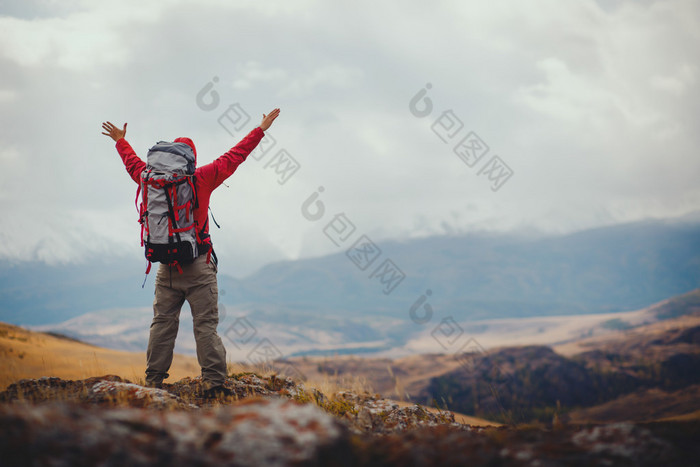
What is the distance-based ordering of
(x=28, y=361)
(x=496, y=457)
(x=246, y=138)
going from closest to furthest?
1. (x=496, y=457)
2. (x=246, y=138)
3. (x=28, y=361)

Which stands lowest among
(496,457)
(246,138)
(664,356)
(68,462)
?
(664,356)

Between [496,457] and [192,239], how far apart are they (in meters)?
4.39

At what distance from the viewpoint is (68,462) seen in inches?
96.1

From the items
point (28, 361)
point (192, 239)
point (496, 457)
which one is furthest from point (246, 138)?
point (28, 361)

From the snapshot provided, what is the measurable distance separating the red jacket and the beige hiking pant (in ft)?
2.06

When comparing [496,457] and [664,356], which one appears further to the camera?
[664,356]

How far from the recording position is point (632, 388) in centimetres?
6575

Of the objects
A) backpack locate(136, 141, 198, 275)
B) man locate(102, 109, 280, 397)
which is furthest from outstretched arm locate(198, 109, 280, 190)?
backpack locate(136, 141, 198, 275)

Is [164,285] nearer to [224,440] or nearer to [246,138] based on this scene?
[246,138]

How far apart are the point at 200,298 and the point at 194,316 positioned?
0.79 feet

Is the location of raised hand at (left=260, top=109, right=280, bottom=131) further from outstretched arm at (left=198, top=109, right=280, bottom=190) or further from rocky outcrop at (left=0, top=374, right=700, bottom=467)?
rocky outcrop at (left=0, top=374, right=700, bottom=467)

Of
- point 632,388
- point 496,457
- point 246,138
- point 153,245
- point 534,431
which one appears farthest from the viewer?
point 632,388

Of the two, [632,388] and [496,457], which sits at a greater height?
[496,457]

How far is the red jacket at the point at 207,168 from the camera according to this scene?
6281 mm
